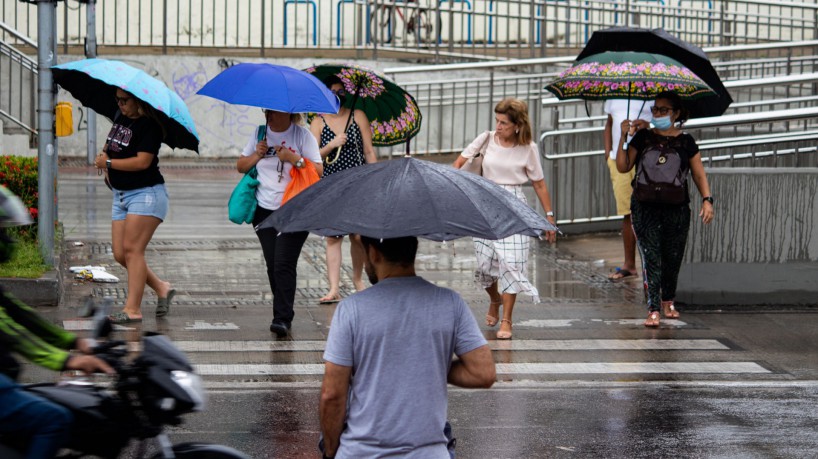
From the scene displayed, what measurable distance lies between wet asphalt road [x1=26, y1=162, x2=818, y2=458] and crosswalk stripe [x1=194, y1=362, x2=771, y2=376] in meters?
0.01

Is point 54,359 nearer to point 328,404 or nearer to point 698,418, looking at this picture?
point 328,404

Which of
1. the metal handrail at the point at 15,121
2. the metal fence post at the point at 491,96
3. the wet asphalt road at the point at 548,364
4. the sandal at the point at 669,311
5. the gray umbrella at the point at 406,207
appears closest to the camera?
the gray umbrella at the point at 406,207

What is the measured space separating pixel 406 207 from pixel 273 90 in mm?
4466

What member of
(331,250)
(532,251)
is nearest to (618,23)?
(532,251)

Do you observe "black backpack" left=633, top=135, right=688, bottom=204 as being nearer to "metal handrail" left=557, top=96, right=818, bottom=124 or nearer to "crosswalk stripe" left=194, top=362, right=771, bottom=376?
"crosswalk stripe" left=194, top=362, right=771, bottom=376

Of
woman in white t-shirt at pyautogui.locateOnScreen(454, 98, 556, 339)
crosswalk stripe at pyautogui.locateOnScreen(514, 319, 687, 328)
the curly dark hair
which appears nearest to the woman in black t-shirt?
woman in white t-shirt at pyautogui.locateOnScreen(454, 98, 556, 339)

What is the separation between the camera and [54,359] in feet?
13.9

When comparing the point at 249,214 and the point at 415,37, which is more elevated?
the point at 415,37

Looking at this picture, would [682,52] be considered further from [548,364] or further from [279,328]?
[279,328]

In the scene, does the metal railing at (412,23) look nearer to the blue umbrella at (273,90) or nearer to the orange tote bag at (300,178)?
the orange tote bag at (300,178)

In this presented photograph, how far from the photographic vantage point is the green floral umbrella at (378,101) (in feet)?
30.9

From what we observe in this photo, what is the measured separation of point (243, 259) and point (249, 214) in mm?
3202

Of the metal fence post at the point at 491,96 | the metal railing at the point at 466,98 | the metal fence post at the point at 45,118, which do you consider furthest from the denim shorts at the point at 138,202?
the metal fence post at the point at 491,96

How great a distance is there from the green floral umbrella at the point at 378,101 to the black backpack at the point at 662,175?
5.57ft
